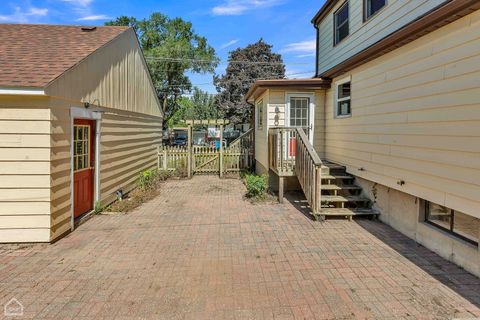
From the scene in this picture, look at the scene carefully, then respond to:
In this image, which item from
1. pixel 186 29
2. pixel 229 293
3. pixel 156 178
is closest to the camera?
pixel 229 293

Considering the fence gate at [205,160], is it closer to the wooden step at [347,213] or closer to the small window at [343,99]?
the small window at [343,99]

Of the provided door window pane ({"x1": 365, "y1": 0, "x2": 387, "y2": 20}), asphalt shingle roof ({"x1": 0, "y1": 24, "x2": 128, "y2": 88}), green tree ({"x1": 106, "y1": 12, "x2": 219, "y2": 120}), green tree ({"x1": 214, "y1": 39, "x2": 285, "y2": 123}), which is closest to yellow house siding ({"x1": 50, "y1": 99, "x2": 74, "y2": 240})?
asphalt shingle roof ({"x1": 0, "y1": 24, "x2": 128, "y2": 88})

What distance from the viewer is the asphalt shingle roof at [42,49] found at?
16.9 feet

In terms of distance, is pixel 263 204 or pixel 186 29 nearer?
pixel 263 204

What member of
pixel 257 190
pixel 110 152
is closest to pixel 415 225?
pixel 257 190

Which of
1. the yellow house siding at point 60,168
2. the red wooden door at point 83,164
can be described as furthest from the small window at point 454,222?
the red wooden door at point 83,164

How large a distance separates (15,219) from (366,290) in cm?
550

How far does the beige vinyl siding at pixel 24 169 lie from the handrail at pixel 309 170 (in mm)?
4986

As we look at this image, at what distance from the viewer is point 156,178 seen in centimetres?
1173

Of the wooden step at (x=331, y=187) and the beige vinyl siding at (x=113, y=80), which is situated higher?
the beige vinyl siding at (x=113, y=80)

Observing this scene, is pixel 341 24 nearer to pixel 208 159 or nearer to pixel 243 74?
pixel 208 159

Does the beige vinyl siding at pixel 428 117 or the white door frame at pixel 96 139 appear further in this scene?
the white door frame at pixel 96 139

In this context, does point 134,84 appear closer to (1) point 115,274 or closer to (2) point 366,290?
(1) point 115,274

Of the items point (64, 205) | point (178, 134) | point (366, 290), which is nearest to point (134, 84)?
point (64, 205)
